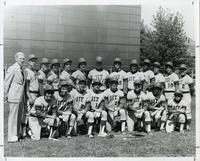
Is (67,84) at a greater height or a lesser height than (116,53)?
lesser

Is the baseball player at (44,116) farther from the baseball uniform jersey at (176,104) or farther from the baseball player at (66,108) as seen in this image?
the baseball uniform jersey at (176,104)

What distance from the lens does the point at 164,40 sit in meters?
3.56

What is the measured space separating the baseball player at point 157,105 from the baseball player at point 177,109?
0.07 meters

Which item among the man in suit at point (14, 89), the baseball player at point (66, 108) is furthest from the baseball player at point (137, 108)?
the man in suit at point (14, 89)

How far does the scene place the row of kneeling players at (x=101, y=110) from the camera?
343 cm

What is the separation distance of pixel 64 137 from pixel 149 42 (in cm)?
134

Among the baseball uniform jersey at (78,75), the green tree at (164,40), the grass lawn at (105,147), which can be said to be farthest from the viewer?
the baseball uniform jersey at (78,75)

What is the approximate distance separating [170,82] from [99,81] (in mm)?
761

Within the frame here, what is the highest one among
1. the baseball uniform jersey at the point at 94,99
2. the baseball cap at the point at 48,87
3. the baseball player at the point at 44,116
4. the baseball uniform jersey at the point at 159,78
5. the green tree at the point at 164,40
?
the green tree at the point at 164,40

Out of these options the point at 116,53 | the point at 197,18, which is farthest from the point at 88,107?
the point at 197,18

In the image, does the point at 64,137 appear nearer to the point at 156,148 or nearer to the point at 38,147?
the point at 38,147

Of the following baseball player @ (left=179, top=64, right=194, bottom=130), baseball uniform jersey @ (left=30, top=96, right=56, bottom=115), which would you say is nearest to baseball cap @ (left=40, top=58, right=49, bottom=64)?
baseball uniform jersey @ (left=30, top=96, right=56, bottom=115)

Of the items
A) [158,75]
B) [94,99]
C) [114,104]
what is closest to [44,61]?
[94,99]

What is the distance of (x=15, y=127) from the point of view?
3.42 meters
